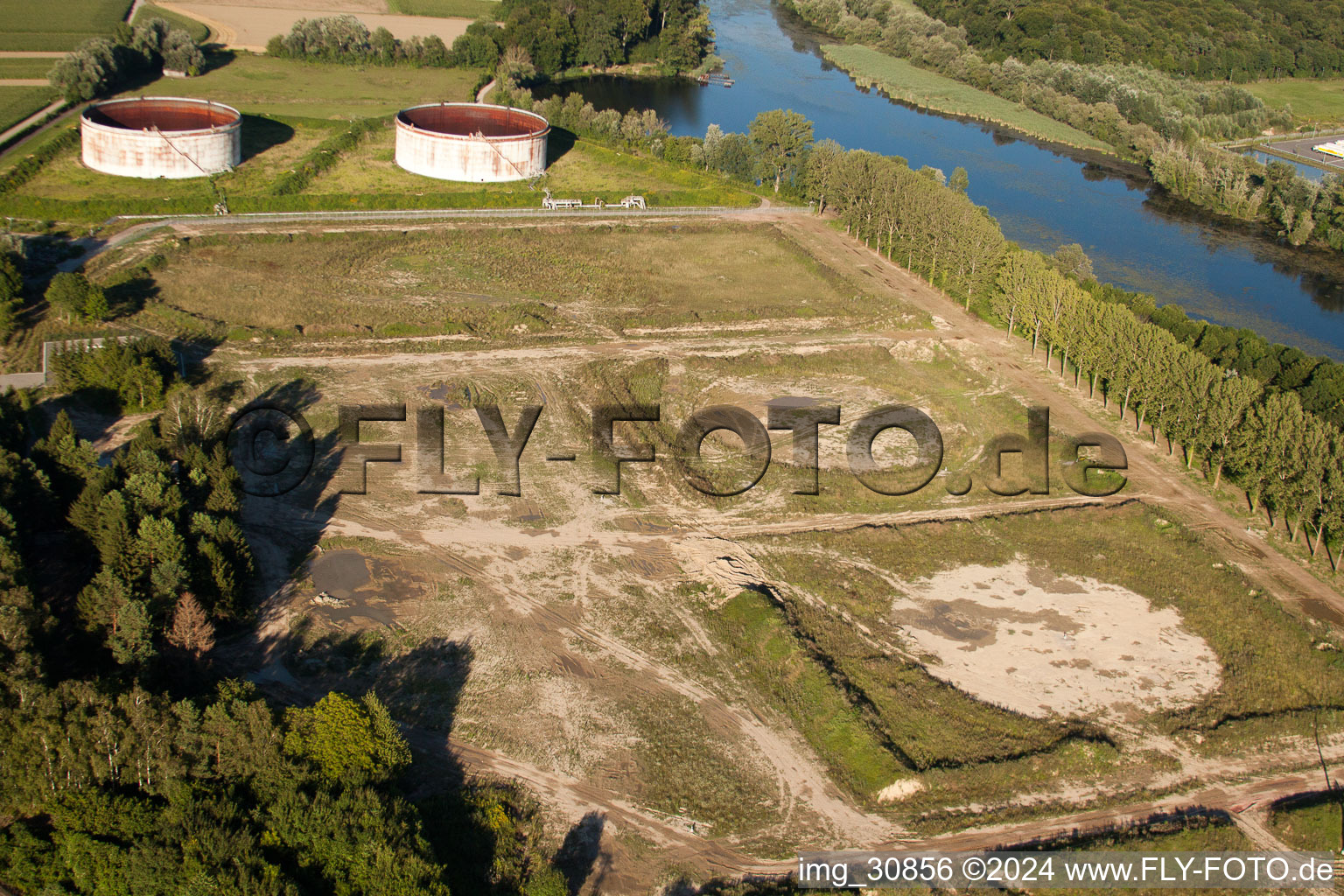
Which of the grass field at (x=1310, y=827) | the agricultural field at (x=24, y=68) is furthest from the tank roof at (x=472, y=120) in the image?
the grass field at (x=1310, y=827)

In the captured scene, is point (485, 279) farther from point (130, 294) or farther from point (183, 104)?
point (183, 104)

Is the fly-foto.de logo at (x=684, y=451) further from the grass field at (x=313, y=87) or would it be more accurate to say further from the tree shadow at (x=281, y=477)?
the grass field at (x=313, y=87)

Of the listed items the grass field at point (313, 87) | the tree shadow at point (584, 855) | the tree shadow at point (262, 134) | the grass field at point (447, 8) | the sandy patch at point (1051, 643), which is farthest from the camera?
the grass field at point (447, 8)

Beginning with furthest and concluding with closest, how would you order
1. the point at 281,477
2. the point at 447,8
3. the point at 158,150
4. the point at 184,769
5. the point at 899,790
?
the point at 447,8, the point at 158,150, the point at 281,477, the point at 899,790, the point at 184,769

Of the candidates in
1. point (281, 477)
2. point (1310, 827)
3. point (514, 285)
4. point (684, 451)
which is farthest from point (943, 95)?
point (1310, 827)

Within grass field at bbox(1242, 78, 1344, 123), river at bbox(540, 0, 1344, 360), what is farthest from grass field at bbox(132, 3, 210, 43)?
grass field at bbox(1242, 78, 1344, 123)
